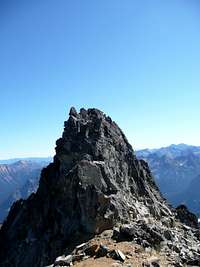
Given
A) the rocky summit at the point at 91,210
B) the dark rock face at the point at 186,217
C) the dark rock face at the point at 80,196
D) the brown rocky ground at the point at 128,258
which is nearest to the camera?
the brown rocky ground at the point at 128,258

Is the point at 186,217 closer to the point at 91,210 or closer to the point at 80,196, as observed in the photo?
the point at 80,196

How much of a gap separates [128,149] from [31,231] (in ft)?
77.9

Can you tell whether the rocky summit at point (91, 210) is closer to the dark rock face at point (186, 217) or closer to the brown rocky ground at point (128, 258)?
the dark rock face at point (186, 217)

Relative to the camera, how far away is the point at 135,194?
2453 inches

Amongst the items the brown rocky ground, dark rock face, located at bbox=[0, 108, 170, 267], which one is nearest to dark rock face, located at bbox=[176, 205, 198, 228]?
dark rock face, located at bbox=[0, 108, 170, 267]

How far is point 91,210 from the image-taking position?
5016 cm

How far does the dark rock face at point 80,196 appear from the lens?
50688mm

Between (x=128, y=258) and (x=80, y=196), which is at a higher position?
(x=80, y=196)

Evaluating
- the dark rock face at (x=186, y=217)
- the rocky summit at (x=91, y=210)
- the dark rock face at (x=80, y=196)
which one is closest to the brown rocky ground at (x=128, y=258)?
the rocky summit at (x=91, y=210)

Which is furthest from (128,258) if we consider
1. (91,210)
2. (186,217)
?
(186,217)

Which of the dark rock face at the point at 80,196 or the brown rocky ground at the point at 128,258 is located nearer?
the brown rocky ground at the point at 128,258

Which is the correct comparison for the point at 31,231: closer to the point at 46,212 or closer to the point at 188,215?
the point at 46,212

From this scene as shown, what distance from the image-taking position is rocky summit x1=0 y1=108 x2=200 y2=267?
→ 43.3 meters

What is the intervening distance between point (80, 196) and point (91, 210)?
2.70 m
